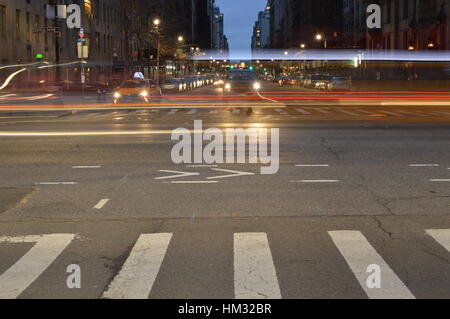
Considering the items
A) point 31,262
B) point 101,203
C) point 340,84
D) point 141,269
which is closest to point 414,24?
point 340,84

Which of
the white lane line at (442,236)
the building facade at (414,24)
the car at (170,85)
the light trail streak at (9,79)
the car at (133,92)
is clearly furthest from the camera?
the building facade at (414,24)

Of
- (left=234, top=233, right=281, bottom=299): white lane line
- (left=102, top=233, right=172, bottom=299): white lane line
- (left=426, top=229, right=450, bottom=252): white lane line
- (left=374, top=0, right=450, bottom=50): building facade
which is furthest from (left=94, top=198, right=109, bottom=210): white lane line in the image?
(left=374, top=0, right=450, bottom=50): building facade

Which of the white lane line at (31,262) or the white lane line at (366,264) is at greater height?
the white lane line at (31,262)

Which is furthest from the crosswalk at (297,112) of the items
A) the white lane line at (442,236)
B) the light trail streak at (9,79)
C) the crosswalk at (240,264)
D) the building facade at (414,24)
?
the building facade at (414,24)

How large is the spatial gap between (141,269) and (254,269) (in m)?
1.14

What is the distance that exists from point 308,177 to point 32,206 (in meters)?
5.02

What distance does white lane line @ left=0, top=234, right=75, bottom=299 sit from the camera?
5995 mm

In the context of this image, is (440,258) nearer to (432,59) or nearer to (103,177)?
(103,177)

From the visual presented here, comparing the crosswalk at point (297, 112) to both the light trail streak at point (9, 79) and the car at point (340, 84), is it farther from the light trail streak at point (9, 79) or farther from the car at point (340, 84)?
the car at point (340, 84)

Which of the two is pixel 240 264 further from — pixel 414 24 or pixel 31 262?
pixel 414 24

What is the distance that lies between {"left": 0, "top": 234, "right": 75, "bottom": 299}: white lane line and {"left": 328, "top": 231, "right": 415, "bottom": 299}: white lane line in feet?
10.3

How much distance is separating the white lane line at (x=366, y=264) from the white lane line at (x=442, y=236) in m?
0.85

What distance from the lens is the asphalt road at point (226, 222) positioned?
20.1 feet

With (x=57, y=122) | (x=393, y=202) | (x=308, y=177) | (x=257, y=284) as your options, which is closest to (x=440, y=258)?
(x=257, y=284)
